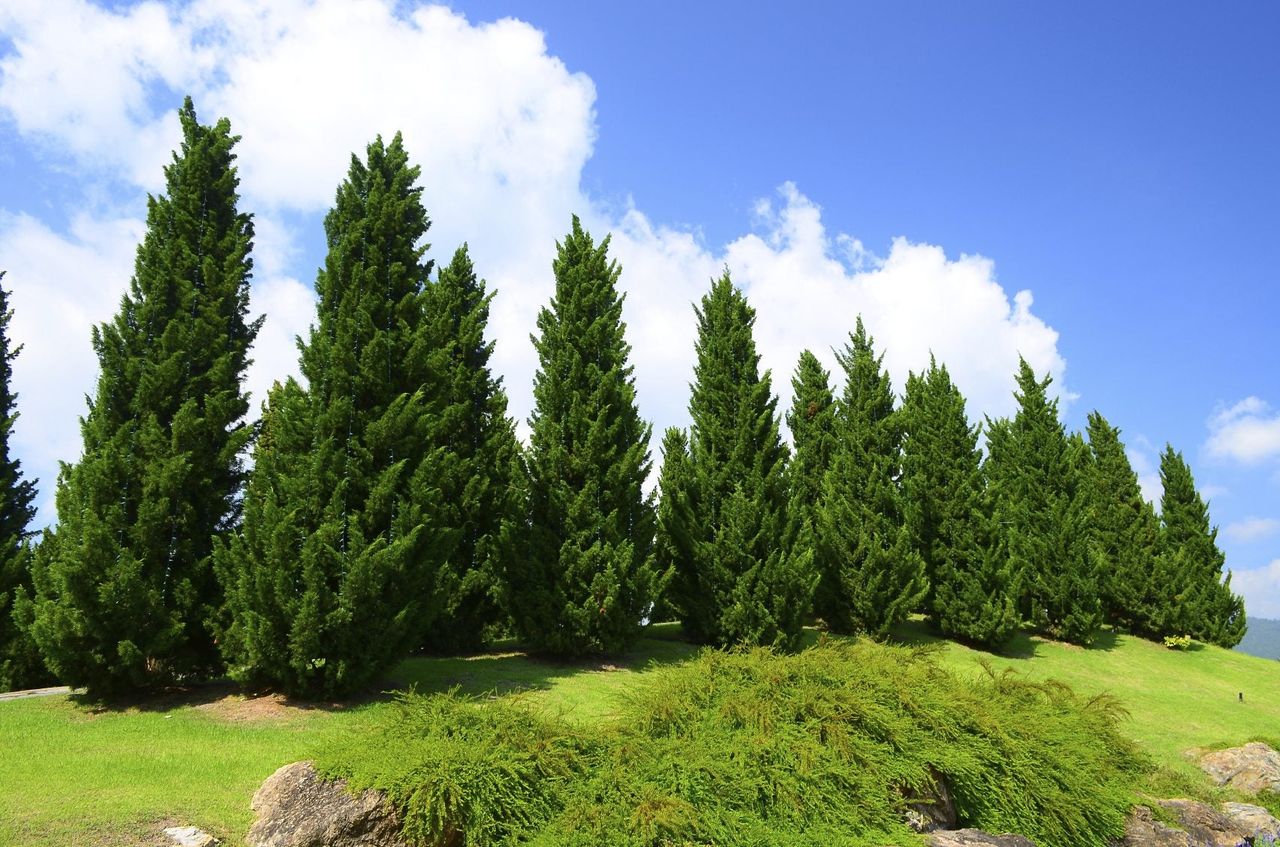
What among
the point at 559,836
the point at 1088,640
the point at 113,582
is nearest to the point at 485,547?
the point at 113,582

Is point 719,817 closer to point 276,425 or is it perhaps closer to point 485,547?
point 276,425

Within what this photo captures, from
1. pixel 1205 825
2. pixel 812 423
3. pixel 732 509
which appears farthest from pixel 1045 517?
pixel 1205 825

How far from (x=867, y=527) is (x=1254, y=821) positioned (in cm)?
1373

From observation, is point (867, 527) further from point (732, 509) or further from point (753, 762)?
point (753, 762)

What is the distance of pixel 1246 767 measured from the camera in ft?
45.2

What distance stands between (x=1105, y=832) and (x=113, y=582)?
53.8 feet

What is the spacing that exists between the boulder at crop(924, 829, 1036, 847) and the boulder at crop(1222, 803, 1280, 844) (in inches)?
208

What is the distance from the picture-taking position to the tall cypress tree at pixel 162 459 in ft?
44.7

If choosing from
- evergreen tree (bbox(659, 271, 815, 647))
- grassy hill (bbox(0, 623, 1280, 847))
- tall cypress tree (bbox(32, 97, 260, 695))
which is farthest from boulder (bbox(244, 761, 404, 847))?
evergreen tree (bbox(659, 271, 815, 647))

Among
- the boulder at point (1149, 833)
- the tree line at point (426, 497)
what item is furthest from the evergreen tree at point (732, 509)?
the boulder at point (1149, 833)

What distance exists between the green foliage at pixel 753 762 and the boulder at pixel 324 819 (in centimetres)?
20

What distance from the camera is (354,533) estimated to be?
13586 mm

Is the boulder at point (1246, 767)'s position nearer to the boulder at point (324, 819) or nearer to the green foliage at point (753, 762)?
the green foliage at point (753, 762)

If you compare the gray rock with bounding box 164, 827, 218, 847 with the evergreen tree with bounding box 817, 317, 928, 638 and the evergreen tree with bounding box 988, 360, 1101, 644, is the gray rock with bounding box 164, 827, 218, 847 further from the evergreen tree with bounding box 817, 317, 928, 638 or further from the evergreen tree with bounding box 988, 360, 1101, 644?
the evergreen tree with bounding box 988, 360, 1101, 644
